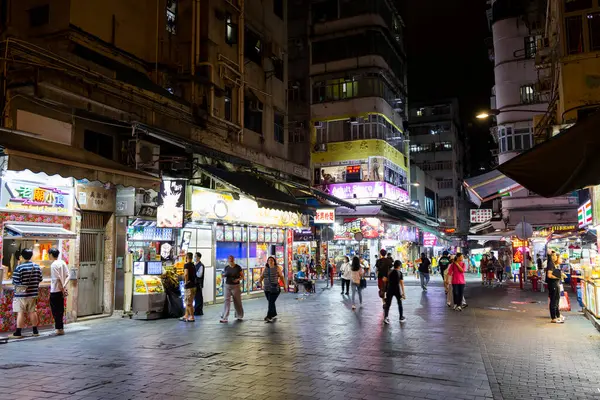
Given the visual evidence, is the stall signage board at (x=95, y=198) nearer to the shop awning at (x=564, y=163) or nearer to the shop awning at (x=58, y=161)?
the shop awning at (x=58, y=161)

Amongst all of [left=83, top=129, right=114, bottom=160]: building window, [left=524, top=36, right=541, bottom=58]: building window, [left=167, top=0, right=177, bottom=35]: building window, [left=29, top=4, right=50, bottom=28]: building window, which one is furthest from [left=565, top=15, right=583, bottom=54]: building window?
[left=524, top=36, right=541, bottom=58]: building window

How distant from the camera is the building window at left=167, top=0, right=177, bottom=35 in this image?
59.7 feet

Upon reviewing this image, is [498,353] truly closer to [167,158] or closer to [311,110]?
[167,158]

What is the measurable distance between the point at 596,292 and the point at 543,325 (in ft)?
5.25

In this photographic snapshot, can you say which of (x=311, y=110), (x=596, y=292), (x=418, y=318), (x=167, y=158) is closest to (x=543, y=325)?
(x=596, y=292)

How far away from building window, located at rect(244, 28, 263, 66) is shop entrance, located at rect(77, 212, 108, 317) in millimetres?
11560

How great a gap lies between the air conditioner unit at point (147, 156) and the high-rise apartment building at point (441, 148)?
5755 centimetres

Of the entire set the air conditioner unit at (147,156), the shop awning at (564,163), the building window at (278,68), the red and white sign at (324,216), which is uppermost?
the building window at (278,68)

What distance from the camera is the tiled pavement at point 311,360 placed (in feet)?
22.9

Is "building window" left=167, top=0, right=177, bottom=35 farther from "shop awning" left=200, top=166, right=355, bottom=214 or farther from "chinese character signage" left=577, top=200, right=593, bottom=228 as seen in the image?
"chinese character signage" left=577, top=200, right=593, bottom=228

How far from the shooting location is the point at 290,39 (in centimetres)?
3778

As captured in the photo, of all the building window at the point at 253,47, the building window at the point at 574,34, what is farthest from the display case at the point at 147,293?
the building window at the point at 574,34

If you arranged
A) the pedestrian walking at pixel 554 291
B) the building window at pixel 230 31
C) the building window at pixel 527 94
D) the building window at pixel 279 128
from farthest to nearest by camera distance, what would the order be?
the building window at pixel 527 94 → the building window at pixel 279 128 → the building window at pixel 230 31 → the pedestrian walking at pixel 554 291

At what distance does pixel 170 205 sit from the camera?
1514 centimetres
